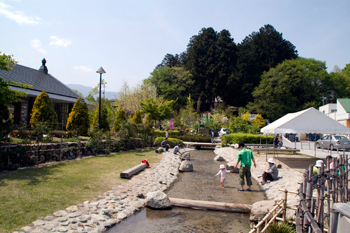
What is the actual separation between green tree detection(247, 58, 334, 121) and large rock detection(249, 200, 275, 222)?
37.9 meters

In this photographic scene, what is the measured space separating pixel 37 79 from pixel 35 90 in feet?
9.73

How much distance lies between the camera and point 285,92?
43.1 meters

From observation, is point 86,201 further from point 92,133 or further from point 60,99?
point 60,99

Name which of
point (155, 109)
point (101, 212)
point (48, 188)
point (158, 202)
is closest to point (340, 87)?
point (155, 109)

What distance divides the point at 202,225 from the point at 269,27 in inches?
2058

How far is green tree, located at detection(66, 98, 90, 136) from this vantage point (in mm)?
16484

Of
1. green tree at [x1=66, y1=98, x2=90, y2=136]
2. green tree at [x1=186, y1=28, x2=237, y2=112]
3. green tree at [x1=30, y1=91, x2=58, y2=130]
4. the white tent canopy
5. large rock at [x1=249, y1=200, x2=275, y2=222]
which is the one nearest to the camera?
large rock at [x1=249, y1=200, x2=275, y2=222]

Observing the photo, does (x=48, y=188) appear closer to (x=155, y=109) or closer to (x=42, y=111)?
(x=42, y=111)

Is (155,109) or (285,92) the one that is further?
(285,92)

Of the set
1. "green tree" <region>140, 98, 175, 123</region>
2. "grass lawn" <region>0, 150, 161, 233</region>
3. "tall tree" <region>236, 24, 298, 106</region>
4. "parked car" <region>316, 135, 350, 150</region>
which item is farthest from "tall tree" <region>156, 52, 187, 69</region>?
"grass lawn" <region>0, 150, 161, 233</region>

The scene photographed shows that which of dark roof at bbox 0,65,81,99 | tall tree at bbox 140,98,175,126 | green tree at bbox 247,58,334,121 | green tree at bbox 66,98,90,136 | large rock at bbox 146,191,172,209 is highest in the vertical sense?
green tree at bbox 247,58,334,121

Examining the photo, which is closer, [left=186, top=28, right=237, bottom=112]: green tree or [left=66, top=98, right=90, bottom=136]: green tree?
[left=66, top=98, right=90, bottom=136]: green tree

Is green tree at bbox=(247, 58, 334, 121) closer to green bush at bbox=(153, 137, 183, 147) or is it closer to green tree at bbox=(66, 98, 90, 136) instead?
green bush at bbox=(153, 137, 183, 147)

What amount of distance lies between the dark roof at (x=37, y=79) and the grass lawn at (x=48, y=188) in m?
11.4
